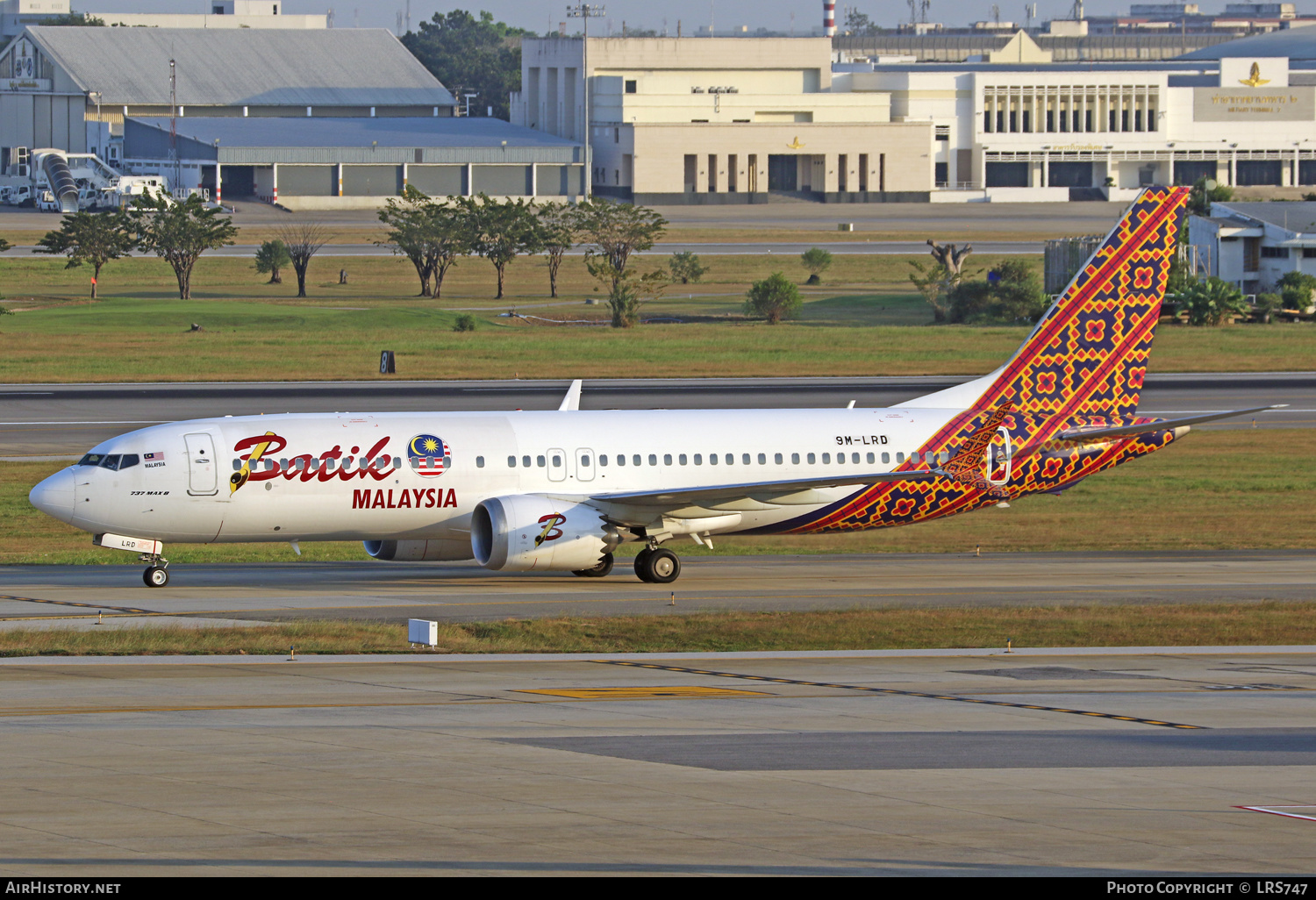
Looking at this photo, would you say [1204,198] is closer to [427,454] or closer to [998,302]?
[998,302]

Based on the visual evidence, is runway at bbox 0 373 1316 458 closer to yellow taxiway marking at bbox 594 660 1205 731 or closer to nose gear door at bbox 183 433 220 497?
nose gear door at bbox 183 433 220 497

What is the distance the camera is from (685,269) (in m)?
137

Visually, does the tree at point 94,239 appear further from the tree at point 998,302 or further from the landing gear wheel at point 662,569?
the landing gear wheel at point 662,569

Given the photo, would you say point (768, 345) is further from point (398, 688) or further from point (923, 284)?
point (398, 688)

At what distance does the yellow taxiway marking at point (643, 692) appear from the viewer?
89.8 ft

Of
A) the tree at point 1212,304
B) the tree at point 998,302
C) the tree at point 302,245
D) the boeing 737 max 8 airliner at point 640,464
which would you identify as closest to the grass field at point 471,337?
the tree at point 302,245

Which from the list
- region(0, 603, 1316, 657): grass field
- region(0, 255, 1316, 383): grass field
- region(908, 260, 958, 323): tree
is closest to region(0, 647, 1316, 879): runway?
region(0, 603, 1316, 657): grass field

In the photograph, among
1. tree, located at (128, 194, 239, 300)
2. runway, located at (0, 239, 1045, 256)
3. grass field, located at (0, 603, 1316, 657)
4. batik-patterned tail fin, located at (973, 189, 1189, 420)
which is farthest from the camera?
runway, located at (0, 239, 1045, 256)

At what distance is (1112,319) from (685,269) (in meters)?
93.9

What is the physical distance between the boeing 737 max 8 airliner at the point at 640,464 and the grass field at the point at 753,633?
524 centimetres

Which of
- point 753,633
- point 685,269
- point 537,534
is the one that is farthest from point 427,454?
point 685,269

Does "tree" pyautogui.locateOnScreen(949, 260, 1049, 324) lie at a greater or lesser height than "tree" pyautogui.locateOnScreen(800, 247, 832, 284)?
lesser

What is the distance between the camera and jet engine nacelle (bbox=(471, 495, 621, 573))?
3831 cm

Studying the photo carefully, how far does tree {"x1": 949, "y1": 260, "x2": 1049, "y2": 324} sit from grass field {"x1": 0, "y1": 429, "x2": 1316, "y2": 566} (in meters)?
51.1
